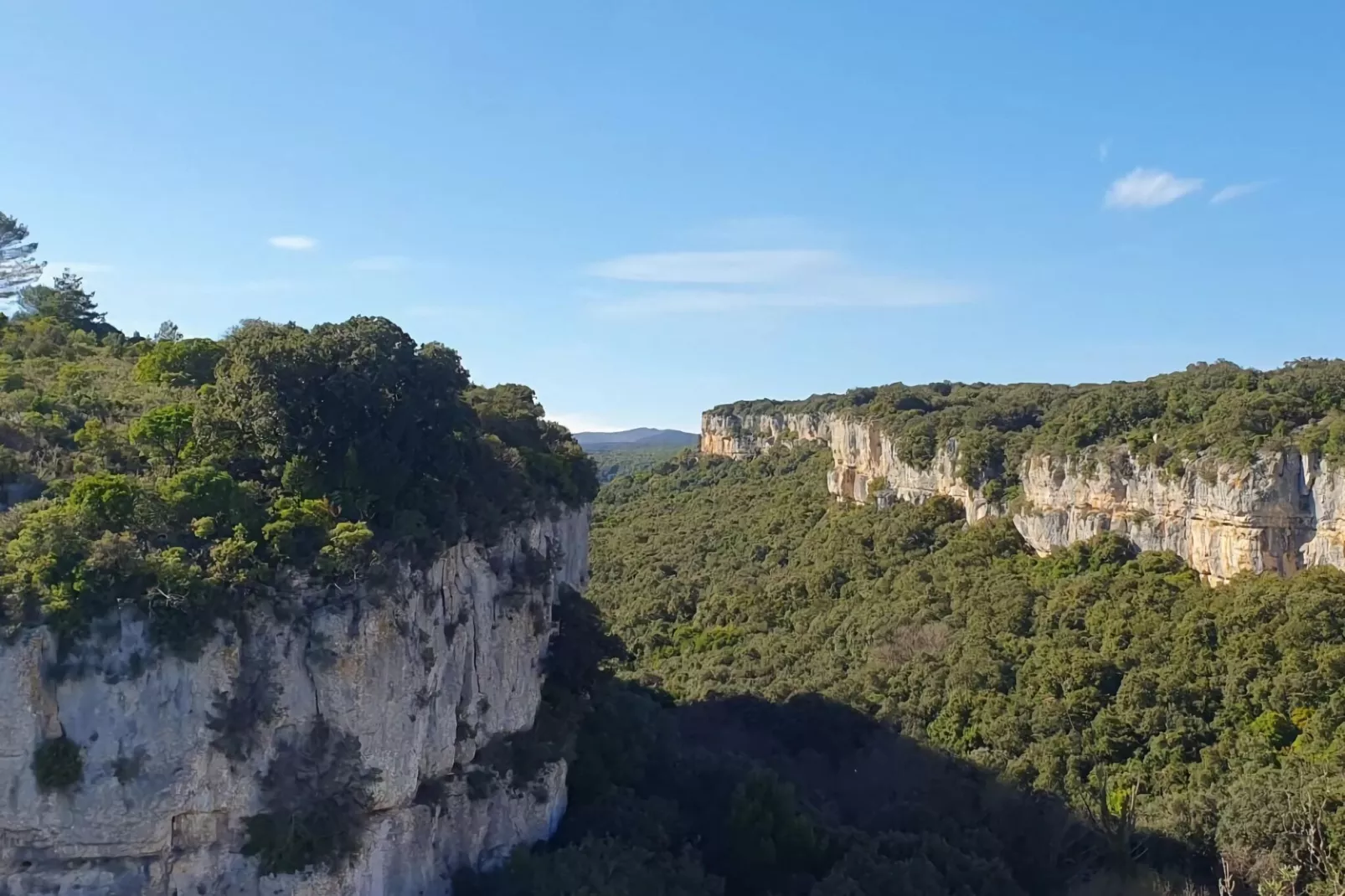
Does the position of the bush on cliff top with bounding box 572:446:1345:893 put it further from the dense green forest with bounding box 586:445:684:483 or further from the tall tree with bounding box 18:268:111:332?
the dense green forest with bounding box 586:445:684:483

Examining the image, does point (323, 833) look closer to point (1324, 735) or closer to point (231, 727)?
point (231, 727)

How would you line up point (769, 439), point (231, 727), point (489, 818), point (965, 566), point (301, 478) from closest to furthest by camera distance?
1. point (231, 727)
2. point (301, 478)
3. point (489, 818)
4. point (965, 566)
5. point (769, 439)

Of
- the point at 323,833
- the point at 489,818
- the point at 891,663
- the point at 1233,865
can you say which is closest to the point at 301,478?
the point at 323,833

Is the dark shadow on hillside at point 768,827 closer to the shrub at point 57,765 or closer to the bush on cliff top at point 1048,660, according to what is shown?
the bush on cliff top at point 1048,660

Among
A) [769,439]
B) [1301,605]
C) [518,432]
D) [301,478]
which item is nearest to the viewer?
[301,478]

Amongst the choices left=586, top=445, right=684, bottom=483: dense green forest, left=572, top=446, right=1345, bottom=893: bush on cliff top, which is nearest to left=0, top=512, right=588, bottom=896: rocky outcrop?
left=572, top=446, right=1345, bottom=893: bush on cliff top

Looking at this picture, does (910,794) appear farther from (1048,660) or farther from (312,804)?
A: (312,804)

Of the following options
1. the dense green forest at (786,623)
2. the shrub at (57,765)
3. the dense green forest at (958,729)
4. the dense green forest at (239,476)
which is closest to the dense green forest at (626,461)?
the dense green forest at (958,729)
